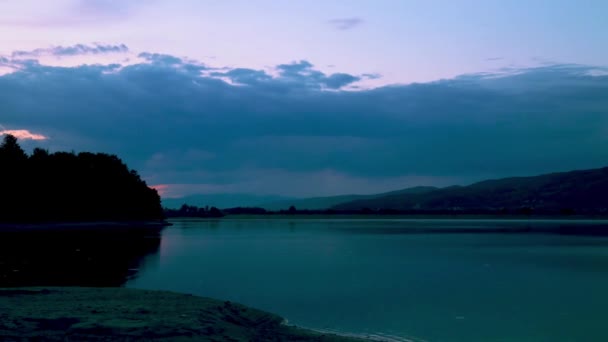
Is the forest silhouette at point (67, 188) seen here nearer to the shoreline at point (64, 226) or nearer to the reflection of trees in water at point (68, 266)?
the shoreline at point (64, 226)

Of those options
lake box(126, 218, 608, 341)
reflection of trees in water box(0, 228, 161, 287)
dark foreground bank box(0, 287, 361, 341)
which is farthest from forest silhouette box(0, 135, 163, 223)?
dark foreground bank box(0, 287, 361, 341)

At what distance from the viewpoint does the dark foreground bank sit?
53.5 ft

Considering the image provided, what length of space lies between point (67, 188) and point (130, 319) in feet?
400

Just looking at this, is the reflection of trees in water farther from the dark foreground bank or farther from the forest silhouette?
the forest silhouette

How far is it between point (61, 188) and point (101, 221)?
23.8 metres

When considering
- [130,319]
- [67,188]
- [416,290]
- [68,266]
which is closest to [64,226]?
[67,188]

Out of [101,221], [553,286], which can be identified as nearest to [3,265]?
[553,286]

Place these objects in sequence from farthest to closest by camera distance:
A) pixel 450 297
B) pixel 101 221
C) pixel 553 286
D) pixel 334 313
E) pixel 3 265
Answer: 1. pixel 101 221
2. pixel 3 265
3. pixel 553 286
4. pixel 450 297
5. pixel 334 313

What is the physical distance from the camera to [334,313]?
80.4 feet

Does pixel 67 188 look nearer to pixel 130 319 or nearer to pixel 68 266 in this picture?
pixel 68 266

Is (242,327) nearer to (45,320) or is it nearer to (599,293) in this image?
(45,320)

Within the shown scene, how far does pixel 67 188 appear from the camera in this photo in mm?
132000

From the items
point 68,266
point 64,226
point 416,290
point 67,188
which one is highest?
point 67,188

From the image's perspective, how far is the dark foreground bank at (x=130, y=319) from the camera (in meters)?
16.3
